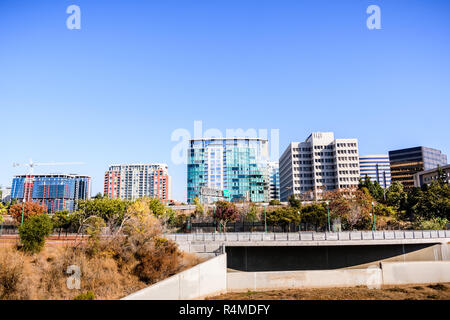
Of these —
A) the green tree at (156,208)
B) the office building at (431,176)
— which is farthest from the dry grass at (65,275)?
the office building at (431,176)

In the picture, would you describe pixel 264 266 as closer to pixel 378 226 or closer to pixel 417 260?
pixel 417 260

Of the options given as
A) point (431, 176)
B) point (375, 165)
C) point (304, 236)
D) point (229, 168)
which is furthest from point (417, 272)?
point (375, 165)

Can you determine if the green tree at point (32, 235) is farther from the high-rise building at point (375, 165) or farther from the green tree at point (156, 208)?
the high-rise building at point (375, 165)

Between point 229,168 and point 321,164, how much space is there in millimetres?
52138

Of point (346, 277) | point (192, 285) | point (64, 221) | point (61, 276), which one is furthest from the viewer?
point (64, 221)

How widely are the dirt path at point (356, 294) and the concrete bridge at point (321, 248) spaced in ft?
18.1

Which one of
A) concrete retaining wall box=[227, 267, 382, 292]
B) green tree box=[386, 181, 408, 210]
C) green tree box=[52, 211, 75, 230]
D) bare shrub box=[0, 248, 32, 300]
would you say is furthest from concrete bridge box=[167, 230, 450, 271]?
green tree box=[386, 181, 408, 210]

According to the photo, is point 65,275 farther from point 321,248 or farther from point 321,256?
point 321,256

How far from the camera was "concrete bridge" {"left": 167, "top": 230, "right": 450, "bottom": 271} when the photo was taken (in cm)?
3812

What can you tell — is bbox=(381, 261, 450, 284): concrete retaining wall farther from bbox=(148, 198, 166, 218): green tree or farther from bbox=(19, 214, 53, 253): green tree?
bbox=(148, 198, 166, 218): green tree

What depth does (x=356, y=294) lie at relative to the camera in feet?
Result: 104

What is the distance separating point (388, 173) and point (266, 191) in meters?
67.3
